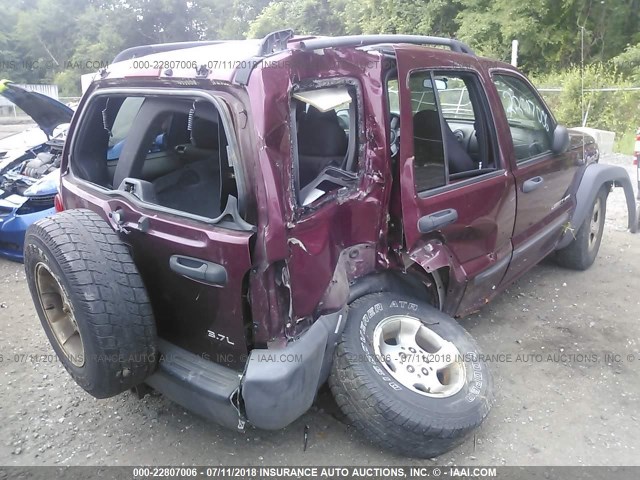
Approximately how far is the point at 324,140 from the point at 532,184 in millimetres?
1691

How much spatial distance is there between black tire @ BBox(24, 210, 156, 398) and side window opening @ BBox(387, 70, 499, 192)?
4.65ft

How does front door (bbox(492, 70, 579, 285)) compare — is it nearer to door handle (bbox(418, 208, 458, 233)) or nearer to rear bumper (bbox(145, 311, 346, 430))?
door handle (bbox(418, 208, 458, 233))

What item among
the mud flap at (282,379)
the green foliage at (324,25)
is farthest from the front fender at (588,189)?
the green foliage at (324,25)

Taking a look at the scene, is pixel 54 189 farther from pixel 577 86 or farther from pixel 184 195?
pixel 577 86

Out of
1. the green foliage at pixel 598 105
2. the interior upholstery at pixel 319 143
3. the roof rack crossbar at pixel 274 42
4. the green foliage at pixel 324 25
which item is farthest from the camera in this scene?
the green foliage at pixel 324 25

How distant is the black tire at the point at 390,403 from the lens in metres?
2.40

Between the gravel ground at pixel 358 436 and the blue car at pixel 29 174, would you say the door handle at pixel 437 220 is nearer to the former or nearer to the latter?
the gravel ground at pixel 358 436

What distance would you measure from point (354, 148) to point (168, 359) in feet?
4.31

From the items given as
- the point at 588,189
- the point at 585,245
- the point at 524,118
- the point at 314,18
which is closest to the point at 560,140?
the point at 524,118

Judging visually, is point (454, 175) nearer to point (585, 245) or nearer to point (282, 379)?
point (282, 379)

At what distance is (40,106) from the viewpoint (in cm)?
583

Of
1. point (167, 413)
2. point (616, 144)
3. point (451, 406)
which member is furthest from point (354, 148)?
point (616, 144)

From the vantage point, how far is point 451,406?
2.50m

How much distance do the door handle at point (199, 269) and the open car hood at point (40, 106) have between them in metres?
4.30
